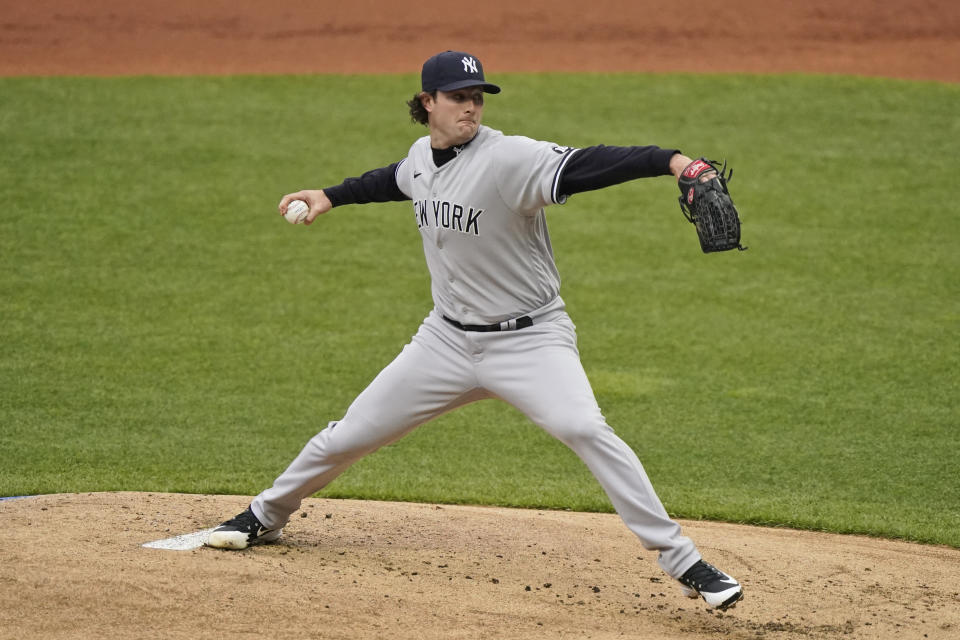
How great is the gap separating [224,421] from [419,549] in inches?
107

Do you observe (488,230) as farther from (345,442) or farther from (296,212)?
(345,442)

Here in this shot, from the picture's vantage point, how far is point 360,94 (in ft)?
46.1

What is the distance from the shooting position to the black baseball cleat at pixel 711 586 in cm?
393

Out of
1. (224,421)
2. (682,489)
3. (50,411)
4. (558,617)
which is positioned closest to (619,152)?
(558,617)

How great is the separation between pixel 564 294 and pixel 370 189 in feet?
16.1

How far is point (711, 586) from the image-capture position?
394 cm

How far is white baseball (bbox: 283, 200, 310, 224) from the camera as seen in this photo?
15.0 feet

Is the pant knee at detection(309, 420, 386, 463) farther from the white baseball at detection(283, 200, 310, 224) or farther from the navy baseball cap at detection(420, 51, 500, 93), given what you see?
the navy baseball cap at detection(420, 51, 500, 93)

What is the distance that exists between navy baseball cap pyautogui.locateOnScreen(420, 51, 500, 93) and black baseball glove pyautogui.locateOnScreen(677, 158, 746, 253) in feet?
3.10

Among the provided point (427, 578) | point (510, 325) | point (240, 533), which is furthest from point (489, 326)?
point (240, 533)

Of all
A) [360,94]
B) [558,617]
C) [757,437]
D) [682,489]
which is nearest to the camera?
[558,617]

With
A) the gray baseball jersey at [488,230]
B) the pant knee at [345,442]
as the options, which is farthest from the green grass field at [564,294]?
the gray baseball jersey at [488,230]

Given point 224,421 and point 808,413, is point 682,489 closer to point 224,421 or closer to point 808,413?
point 808,413

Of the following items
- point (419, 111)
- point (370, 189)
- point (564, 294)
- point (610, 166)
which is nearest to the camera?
point (610, 166)
